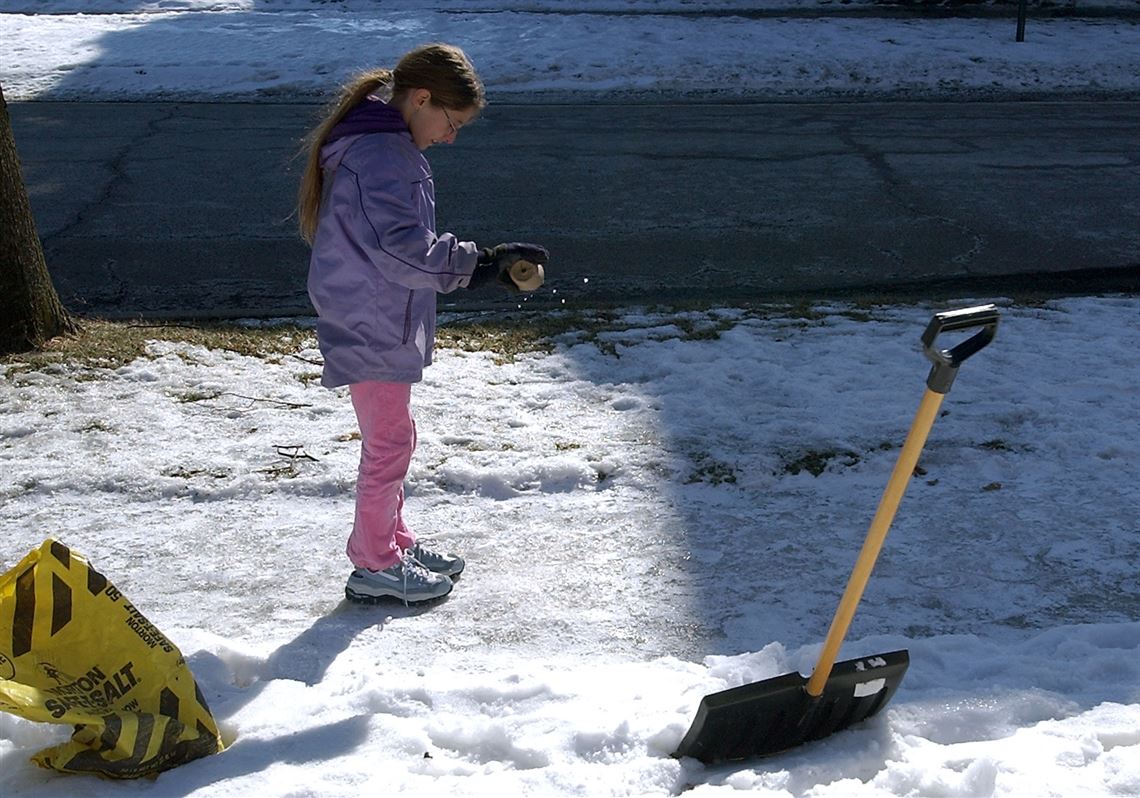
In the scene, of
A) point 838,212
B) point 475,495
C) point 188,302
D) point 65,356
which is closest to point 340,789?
point 475,495

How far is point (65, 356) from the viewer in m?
5.89

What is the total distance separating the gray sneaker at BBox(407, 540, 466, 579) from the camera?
4.14 meters

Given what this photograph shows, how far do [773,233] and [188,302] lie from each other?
3750 millimetres

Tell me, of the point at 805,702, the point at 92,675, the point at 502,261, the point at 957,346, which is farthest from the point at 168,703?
the point at 957,346

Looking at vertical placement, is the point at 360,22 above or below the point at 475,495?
above

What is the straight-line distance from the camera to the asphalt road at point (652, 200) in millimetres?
7668

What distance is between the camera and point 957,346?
260 centimetres

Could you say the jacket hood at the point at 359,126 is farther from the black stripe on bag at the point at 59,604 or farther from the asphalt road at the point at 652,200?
the asphalt road at the point at 652,200

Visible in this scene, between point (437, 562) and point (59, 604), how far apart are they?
1365mm

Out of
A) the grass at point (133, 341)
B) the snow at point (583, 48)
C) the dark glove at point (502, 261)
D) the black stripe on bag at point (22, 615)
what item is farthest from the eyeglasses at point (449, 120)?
the snow at point (583, 48)

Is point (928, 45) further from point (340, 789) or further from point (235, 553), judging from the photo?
point (340, 789)

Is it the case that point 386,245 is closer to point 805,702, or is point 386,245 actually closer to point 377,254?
point 377,254

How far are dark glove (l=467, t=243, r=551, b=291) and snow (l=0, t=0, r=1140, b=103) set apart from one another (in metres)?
10.8

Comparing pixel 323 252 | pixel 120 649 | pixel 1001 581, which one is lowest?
pixel 1001 581
